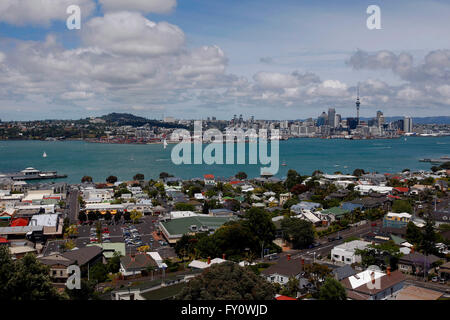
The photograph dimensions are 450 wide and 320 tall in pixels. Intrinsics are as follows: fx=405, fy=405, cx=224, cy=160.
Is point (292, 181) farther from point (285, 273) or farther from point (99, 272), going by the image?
point (99, 272)

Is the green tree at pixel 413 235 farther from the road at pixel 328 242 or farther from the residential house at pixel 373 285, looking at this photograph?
the residential house at pixel 373 285

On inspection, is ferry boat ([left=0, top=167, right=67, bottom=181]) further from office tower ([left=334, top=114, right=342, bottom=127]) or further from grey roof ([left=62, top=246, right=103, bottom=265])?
office tower ([left=334, top=114, right=342, bottom=127])

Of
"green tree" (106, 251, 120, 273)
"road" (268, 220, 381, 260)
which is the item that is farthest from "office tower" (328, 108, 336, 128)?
"green tree" (106, 251, 120, 273)

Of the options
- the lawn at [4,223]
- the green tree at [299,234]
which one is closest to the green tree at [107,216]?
the lawn at [4,223]

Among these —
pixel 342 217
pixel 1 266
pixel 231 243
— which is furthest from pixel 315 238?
pixel 1 266

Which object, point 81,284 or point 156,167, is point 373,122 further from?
point 81,284

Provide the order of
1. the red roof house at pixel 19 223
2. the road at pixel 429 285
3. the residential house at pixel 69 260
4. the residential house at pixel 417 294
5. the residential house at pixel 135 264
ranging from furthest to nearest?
the red roof house at pixel 19 223 → the residential house at pixel 135 264 → the residential house at pixel 69 260 → the road at pixel 429 285 → the residential house at pixel 417 294

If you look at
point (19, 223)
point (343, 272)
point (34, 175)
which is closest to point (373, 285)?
point (343, 272)
